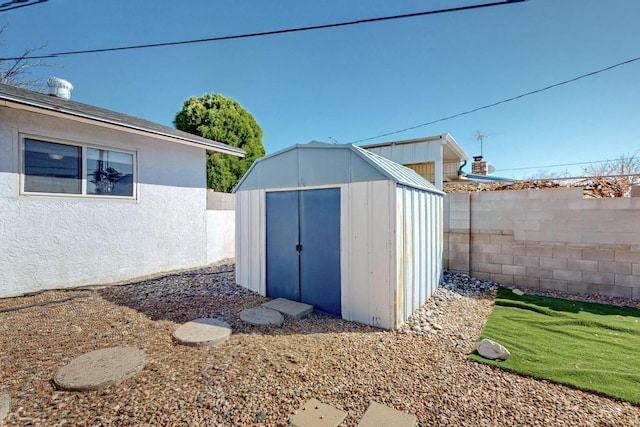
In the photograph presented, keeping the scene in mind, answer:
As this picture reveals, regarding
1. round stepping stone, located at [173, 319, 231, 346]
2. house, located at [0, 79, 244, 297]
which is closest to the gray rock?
round stepping stone, located at [173, 319, 231, 346]

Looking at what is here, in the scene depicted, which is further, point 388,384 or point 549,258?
point 549,258

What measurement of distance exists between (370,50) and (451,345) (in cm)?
755

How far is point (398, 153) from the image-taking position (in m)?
9.58

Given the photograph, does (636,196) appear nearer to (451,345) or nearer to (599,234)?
(599,234)

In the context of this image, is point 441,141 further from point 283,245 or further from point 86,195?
point 86,195

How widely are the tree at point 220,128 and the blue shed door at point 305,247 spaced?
898cm

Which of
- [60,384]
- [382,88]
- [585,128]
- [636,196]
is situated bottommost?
[60,384]

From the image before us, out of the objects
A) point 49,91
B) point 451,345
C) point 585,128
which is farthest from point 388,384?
point 585,128

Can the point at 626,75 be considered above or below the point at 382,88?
below

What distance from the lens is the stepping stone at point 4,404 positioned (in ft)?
6.27

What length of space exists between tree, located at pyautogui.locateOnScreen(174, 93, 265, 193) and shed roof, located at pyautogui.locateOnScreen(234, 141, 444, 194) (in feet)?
28.1

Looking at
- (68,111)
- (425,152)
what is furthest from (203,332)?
(425,152)

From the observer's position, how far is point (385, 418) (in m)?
2.00

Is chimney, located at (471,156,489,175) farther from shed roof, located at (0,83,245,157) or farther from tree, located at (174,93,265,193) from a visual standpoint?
shed roof, located at (0,83,245,157)
